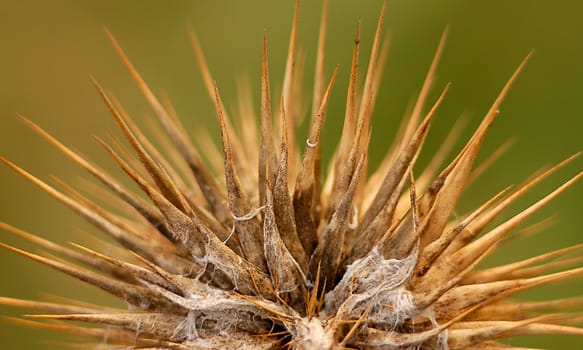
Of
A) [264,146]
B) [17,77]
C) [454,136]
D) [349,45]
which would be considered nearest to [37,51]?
[17,77]

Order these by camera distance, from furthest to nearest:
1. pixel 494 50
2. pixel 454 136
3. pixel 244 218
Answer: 1. pixel 494 50
2. pixel 454 136
3. pixel 244 218

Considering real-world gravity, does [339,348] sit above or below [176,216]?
below

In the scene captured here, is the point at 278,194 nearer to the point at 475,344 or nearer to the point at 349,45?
the point at 475,344

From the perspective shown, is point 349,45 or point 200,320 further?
point 349,45

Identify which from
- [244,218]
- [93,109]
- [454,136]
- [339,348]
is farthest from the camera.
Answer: [93,109]

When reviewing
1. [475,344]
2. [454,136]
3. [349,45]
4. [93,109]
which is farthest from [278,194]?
[93,109]

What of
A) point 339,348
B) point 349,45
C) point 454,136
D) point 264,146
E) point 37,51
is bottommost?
point 339,348
